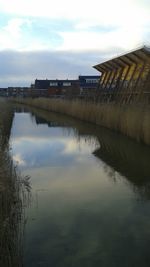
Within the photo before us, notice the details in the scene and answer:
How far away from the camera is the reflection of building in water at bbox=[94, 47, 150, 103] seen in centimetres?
2104

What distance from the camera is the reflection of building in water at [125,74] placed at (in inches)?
828

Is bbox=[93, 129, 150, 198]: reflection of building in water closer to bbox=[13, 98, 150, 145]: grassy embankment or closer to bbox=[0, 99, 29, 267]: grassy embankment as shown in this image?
bbox=[13, 98, 150, 145]: grassy embankment

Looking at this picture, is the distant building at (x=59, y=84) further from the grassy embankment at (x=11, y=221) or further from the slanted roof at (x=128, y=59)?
the grassy embankment at (x=11, y=221)

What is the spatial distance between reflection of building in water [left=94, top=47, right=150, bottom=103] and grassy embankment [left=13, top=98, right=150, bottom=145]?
1045 mm

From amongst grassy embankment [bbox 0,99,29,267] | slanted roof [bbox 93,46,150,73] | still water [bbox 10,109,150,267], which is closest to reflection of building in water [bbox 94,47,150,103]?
slanted roof [bbox 93,46,150,73]

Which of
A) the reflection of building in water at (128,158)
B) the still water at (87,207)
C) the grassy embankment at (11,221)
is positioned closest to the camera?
the grassy embankment at (11,221)

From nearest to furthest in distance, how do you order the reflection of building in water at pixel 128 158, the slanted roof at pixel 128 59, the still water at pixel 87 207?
the still water at pixel 87 207 → the reflection of building in water at pixel 128 158 → the slanted roof at pixel 128 59

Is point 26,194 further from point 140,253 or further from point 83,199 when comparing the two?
point 140,253

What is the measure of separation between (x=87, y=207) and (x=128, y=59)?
24676mm

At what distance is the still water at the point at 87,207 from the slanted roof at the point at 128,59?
14.6 m

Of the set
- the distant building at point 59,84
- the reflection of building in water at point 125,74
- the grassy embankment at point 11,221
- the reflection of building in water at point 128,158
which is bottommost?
the distant building at point 59,84

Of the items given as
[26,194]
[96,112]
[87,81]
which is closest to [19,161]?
[26,194]

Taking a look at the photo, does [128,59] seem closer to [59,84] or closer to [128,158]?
[128,158]

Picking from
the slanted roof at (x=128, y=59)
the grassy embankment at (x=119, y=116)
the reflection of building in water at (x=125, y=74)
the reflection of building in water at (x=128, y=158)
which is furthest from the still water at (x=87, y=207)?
the slanted roof at (x=128, y=59)
